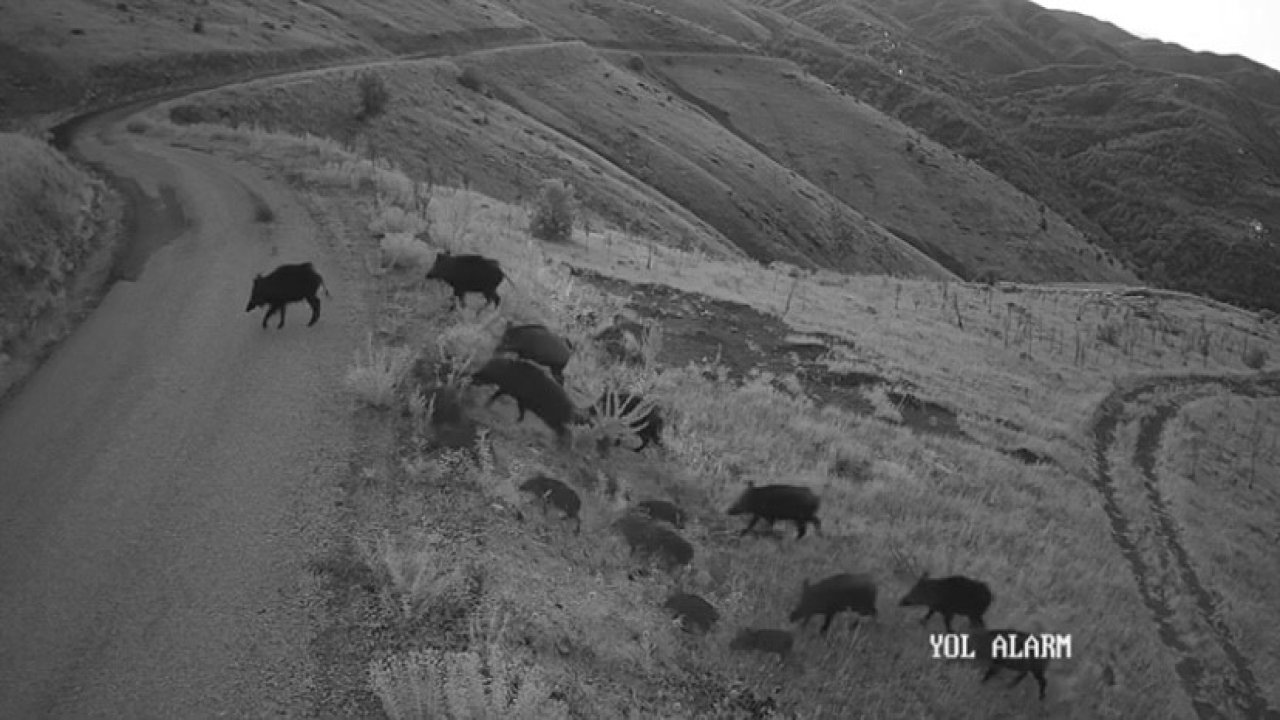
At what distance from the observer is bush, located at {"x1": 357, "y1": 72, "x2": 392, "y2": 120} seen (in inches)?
1858

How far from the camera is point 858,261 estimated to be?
6719 cm

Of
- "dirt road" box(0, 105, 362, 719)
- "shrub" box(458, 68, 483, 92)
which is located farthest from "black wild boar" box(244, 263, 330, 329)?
"shrub" box(458, 68, 483, 92)

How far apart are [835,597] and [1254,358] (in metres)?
33.6

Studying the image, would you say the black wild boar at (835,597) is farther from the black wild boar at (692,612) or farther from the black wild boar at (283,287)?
the black wild boar at (283,287)

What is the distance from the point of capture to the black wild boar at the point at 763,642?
7.67 metres

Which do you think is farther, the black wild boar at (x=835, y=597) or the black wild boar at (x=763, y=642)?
the black wild boar at (x=835, y=597)

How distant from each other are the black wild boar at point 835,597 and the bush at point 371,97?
45.7 m

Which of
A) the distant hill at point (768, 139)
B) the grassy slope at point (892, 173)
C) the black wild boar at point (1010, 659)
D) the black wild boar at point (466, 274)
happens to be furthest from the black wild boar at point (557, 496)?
the grassy slope at point (892, 173)

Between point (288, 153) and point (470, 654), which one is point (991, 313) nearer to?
point (288, 153)

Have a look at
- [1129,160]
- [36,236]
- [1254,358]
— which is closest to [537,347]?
[36,236]

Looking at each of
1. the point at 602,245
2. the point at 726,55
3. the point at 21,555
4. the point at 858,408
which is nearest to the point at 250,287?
the point at 21,555

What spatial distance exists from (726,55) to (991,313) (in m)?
92.2

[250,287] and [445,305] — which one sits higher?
[445,305]

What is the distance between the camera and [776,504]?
388 inches
